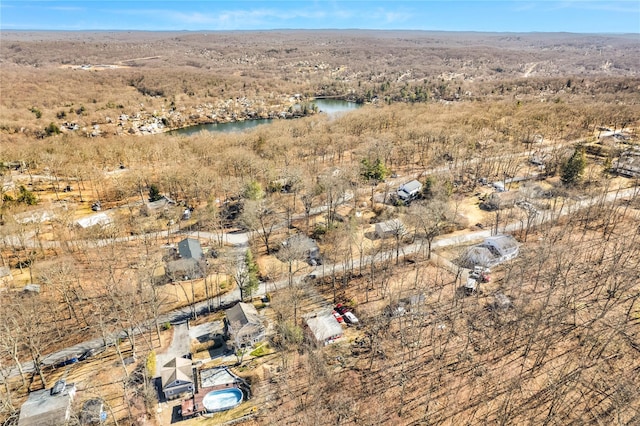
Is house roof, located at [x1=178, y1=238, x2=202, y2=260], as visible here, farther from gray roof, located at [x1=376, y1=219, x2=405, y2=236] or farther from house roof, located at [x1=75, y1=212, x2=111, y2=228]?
gray roof, located at [x1=376, y1=219, x2=405, y2=236]

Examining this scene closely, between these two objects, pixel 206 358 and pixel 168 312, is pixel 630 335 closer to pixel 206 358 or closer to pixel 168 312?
pixel 206 358

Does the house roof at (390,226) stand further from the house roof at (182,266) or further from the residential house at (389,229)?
the house roof at (182,266)

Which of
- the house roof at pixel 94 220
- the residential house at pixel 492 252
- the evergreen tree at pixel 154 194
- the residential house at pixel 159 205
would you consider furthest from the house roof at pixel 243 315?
the evergreen tree at pixel 154 194

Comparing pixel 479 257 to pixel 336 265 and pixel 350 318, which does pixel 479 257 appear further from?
pixel 350 318

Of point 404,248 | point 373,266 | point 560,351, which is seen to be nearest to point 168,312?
point 373,266

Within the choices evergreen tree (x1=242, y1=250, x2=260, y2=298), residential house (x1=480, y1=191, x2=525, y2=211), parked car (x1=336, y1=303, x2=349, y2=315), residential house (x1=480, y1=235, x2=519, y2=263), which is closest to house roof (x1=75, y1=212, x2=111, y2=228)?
evergreen tree (x1=242, y1=250, x2=260, y2=298)

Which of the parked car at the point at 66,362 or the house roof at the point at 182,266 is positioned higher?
the house roof at the point at 182,266

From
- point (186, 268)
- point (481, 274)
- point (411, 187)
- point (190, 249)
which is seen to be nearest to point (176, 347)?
point (186, 268)
